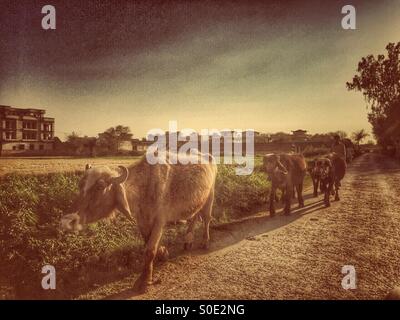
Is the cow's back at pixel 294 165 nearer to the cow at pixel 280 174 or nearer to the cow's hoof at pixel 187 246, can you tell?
the cow at pixel 280 174

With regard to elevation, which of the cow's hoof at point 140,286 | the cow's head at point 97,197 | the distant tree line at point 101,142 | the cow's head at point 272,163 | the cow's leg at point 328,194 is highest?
the distant tree line at point 101,142

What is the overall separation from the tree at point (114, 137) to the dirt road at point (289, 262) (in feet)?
9.59

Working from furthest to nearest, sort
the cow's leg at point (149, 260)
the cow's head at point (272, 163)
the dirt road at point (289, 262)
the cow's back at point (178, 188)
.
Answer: the cow's head at point (272, 163)
the cow's back at point (178, 188)
the cow's leg at point (149, 260)
the dirt road at point (289, 262)

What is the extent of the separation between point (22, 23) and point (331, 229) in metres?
8.10

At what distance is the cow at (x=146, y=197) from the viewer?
163 inches

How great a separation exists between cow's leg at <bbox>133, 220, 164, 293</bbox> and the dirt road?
0.13 metres

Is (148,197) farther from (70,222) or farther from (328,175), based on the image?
(328,175)

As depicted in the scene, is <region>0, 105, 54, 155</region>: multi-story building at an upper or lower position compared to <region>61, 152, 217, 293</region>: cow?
upper

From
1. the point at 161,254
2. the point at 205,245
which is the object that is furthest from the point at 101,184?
the point at 205,245

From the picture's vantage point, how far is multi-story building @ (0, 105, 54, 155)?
19.0ft

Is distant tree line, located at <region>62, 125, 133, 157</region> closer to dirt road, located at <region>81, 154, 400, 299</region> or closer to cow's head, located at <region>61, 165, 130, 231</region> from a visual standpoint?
cow's head, located at <region>61, 165, 130, 231</region>

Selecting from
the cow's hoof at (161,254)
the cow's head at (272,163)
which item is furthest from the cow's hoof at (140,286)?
the cow's head at (272,163)

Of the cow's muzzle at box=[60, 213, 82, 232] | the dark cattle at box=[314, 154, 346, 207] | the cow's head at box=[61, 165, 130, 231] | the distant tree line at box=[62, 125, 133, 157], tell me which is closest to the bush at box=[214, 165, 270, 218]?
the dark cattle at box=[314, 154, 346, 207]
